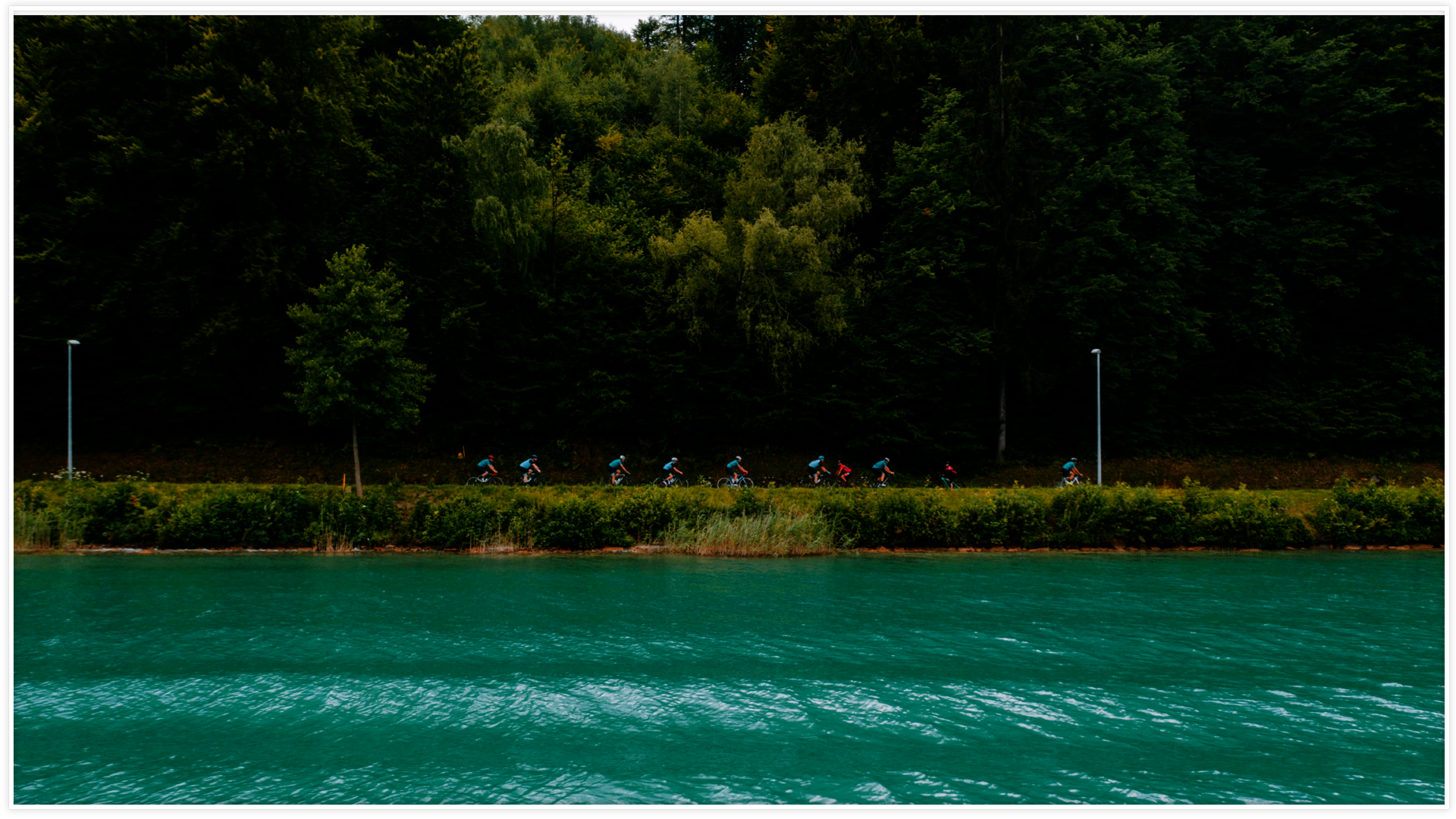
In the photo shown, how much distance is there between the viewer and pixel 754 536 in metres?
23.0

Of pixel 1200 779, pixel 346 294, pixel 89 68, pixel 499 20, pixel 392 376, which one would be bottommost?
pixel 1200 779

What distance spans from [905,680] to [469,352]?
108ft

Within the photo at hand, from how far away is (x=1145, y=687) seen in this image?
10.9 m

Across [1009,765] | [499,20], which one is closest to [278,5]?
[1009,765]

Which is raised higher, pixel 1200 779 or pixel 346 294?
pixel 346 294

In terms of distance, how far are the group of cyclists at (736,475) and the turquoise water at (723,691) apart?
14.4 m

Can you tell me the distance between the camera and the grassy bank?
2292 cm

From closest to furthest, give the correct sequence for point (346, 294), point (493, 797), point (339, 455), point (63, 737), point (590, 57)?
point (493, 797) → point (63, 737) → point (346, 294) → point (339, 455) → point (590, 57)

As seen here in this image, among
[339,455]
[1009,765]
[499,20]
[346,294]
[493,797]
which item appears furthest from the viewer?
[499,20]

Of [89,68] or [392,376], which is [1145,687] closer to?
[392,376]

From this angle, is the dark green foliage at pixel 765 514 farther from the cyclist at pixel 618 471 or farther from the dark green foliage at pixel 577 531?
the cyclist at pixel 618 471

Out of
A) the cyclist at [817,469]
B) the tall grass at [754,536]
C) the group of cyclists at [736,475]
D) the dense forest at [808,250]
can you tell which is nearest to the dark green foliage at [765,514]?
the tall grass at [754,536]

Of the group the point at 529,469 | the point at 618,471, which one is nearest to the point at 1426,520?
the point at 618,471

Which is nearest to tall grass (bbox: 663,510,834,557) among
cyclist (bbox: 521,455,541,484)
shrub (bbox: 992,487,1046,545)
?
shrub (bbox: 992,487,1046,545)
